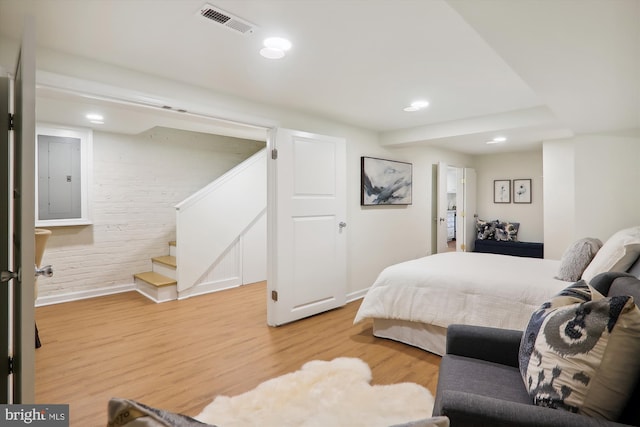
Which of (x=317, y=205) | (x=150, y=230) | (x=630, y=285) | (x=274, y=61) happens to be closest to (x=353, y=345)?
(x=317, y=205)

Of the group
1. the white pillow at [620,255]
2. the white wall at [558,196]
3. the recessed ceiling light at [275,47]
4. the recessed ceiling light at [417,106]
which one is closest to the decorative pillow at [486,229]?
the white wall at [558,196]

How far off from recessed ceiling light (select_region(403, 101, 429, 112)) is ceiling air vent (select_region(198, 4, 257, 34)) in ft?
6.46

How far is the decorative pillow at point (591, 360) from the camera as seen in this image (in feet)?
3.24

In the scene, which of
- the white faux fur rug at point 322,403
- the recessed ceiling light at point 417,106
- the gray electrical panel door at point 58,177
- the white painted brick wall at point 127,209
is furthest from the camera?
the white painted brick wall at point 127,209

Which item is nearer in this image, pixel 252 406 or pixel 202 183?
pixel 252 406

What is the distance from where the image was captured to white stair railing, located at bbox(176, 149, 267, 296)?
4465mm

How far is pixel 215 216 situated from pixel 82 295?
195cm

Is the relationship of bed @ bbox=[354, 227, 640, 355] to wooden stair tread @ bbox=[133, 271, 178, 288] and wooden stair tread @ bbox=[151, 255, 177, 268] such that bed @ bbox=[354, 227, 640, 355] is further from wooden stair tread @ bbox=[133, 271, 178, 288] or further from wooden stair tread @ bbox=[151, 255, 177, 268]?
wooden stair tread @ bbox=[151, 255, 177, 268]

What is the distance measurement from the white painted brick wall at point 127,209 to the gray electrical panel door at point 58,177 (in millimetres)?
207

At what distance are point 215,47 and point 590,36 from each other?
200 centimetres

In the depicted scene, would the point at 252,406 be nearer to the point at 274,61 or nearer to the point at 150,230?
the point at 274,61

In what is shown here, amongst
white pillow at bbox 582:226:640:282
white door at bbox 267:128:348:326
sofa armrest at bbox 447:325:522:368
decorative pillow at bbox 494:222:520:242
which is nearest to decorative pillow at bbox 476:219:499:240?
decorative pillow at bbox 494:222:520:242

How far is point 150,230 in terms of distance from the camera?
5012 millimetres

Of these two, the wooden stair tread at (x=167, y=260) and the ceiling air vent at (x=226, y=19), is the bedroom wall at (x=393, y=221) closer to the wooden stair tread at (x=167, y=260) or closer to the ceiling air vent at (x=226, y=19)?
the wooden stair tread at (x=167, y=260)
